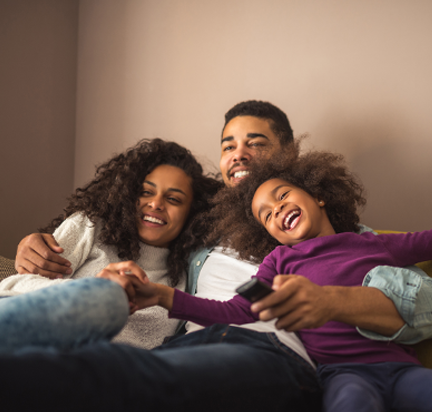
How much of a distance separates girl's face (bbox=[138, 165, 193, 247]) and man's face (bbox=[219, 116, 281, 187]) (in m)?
0.20

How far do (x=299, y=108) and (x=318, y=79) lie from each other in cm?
16

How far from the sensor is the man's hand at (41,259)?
A: 1.25m

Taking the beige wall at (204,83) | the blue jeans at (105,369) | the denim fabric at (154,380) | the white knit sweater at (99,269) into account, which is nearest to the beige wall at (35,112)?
the beige wall at (204,83)

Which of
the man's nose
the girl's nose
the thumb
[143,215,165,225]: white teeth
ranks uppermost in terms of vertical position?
the man's nose

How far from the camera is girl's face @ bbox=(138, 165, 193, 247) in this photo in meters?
1.46

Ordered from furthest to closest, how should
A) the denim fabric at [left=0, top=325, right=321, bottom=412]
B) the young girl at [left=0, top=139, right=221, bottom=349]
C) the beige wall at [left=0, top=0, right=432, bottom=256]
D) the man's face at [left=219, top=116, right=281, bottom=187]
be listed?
the beige wall at [left=0, top=0, right=432, bottom=256], the man's face at [left=219, top=116, right=281, bottom=187], the young girl at [left=0, top=139, right=221, bottom=349], the denim fabric at [left=0, top=325, right=321, bottom=412]

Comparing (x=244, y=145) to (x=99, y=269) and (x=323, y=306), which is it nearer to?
(x=99, y=269)

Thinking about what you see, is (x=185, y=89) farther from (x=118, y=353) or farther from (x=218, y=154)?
(x=118, y=353)

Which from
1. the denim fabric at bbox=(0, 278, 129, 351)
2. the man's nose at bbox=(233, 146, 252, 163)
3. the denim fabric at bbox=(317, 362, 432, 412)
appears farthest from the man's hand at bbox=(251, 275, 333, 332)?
the man's nose at bbox=(233, 146, 252, 163)

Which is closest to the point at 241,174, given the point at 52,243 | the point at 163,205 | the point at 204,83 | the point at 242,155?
the point at 242,155

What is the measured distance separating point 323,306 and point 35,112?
2.13 m

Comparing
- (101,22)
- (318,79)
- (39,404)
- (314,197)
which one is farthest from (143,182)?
(101,22)

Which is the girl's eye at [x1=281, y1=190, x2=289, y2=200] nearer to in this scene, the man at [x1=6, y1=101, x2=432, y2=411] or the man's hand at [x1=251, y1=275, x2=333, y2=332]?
the man at [x1=6, y1=101, x2=432, y2=411]

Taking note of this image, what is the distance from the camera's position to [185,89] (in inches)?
90.1
